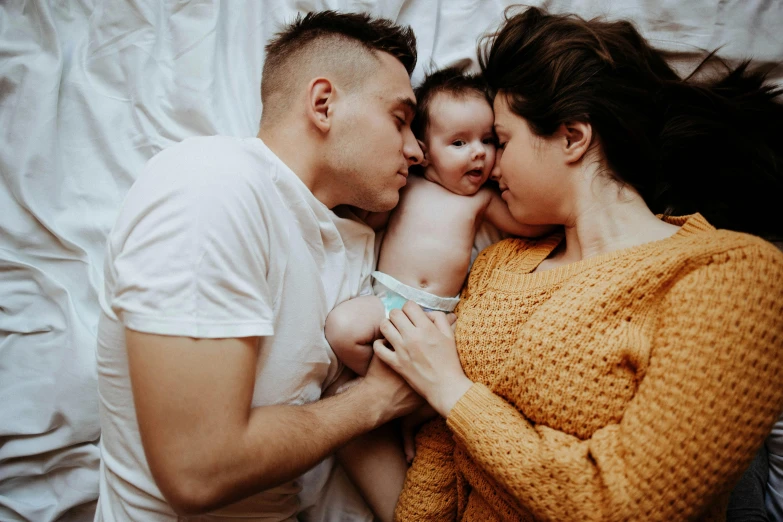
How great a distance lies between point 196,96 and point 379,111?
0.67 m

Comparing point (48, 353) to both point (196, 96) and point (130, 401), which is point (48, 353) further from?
point (196, 96)

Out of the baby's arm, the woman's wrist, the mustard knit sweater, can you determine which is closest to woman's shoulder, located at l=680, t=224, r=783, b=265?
the mustard knit sweater

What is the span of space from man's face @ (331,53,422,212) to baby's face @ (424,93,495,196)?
3.2 inches

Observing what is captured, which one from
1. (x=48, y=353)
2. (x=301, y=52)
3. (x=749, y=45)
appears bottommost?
(x=48, y=353)

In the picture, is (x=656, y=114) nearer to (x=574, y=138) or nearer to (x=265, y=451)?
(x=574, y=138)

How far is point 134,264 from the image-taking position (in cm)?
101

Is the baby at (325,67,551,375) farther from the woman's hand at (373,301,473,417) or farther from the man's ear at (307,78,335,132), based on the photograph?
the man's ear at (307,78,335,132)

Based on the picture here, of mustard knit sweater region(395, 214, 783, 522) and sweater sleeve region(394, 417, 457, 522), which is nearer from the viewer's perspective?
mustard knit sweater region(395, 214, 783, 522)

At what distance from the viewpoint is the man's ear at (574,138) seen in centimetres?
133

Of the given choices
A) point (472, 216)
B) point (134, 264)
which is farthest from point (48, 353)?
point (472, 216)

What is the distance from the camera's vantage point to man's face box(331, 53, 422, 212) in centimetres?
140

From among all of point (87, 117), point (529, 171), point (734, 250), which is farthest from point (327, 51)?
point (734, 250)

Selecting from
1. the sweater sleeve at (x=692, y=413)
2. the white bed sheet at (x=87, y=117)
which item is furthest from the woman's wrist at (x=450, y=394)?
the white bed sheet at (x=87, y=117)

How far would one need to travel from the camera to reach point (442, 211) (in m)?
1.54
